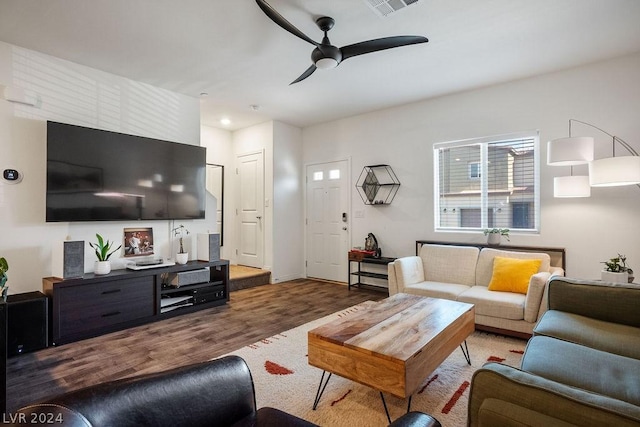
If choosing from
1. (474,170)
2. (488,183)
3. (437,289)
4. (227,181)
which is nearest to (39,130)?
(227,181)

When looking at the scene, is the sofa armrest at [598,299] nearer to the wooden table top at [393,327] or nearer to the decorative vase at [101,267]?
the wooden table top at [393,327]

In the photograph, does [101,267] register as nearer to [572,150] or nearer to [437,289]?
[437,289]

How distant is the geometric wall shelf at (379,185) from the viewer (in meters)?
5.00

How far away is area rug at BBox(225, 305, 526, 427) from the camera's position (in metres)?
1.89

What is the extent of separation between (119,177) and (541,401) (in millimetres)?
4034

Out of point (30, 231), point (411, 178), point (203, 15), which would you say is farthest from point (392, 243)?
point (30, 231)

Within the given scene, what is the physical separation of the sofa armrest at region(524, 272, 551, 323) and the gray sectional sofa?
470 millimetres

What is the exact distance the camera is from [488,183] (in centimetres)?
425

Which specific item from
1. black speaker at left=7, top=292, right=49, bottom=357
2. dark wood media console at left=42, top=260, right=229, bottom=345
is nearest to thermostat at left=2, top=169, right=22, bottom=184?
dark wood media console at left=42, top=260, right=229, bottom=345

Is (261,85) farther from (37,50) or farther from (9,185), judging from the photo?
(9,185)

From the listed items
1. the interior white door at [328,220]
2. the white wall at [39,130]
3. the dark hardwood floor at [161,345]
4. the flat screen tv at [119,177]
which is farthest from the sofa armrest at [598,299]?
the white wall at [39,130]

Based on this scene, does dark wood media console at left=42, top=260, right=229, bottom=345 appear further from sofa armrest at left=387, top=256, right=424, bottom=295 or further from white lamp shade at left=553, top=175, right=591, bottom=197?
white lamp shade at left=553, top=175, right=591, bottom=197

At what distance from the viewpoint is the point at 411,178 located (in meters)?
4.79

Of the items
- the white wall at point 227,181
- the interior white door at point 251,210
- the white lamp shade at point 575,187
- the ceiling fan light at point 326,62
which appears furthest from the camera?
the white wall at point 227,181
